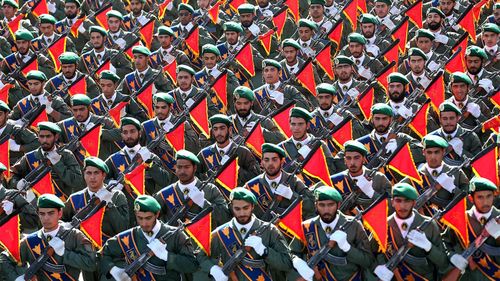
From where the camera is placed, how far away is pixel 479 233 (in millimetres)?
14453

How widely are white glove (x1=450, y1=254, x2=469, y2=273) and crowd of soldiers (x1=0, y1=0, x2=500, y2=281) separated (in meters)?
0.02

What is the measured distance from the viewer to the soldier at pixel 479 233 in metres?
14.4

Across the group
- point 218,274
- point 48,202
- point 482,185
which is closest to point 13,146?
point 48,202

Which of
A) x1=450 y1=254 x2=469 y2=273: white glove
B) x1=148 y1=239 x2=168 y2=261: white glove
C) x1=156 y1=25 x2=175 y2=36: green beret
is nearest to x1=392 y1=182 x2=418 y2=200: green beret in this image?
x1=450 y1=254 x2=469 y2=273: white glove

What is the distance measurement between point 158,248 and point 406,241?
298 cm

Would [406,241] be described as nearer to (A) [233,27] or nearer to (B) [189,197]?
(B) [189,197]

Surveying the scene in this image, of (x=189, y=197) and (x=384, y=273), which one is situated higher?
(x=189, y=197)

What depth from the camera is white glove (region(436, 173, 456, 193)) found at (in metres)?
15.9

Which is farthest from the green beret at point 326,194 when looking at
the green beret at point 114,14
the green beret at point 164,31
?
the green beret at point 114,14

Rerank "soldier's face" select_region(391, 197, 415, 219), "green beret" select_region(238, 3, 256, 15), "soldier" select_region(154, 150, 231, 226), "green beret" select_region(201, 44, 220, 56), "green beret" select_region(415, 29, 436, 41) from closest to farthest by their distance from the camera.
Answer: "soldier's face" select_region(391, 197, 415, 219) < "soldier" select_region(154, 150, 231, 226) < "green beret" select_region(201, 44, 220, 56) < "green beret" select_region(415, 29, 436, 41) < "green beret" select_region(238, 3, 256, 15)

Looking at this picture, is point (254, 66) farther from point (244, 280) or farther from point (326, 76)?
point (244, 280)

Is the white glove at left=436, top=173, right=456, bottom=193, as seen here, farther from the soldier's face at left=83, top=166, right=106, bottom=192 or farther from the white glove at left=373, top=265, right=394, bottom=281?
the soldier's face at left=83, top=166, right=106, bottom=192

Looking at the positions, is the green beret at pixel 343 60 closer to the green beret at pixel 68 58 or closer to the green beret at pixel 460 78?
the green beret at pixel 460 78

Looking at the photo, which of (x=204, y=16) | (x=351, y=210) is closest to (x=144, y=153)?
(x=351, y=210)
